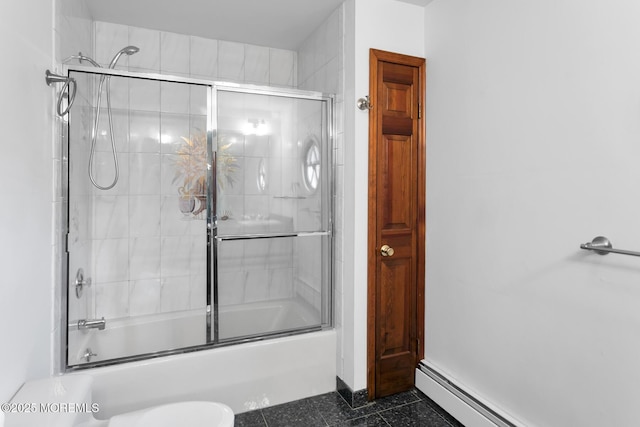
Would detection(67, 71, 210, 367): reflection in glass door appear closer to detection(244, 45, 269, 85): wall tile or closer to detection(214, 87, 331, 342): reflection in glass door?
detection(214, 87, 331, 342): reflection in glass door

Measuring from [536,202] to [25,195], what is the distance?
2.07m

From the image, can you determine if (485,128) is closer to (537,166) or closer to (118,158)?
(537,166)

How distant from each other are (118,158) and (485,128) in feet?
6.75

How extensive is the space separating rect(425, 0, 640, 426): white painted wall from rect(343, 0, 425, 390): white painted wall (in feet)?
0.86

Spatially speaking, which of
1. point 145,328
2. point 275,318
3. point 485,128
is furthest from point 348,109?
point 145,328

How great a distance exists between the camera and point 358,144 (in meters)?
2.09

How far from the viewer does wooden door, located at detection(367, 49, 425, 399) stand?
2.13 metres

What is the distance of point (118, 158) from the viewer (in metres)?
2.16

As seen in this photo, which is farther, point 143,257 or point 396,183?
point 143,257

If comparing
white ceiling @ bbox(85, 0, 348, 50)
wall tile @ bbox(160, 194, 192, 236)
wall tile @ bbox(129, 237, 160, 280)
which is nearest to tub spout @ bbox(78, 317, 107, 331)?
wall tile @ bbox(129, 237, 160, 280)

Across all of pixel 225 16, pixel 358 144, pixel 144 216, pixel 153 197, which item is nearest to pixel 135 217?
pixel 144 216

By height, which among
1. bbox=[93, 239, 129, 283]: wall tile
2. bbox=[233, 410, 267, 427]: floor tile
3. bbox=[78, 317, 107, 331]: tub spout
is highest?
bbox=[93, 239, 129, 283]: wall tile

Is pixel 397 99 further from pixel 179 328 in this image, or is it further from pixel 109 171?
pixel 179 328

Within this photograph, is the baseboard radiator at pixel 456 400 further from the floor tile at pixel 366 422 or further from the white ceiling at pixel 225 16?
the white ceiling at pixel 225 16
